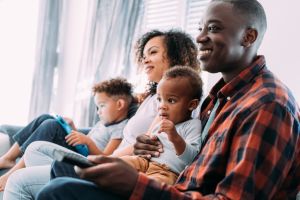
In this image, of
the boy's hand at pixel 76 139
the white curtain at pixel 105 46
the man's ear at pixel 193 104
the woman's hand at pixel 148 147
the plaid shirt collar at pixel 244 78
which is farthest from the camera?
the white curtain at pixel 105 46

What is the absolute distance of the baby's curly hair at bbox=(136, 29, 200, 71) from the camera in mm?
2004

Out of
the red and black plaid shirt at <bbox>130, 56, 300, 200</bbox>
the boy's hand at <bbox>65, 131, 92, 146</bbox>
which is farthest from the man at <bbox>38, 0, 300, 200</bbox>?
the boy's hand at <bbox>65, 131, 92, 146</bbox>

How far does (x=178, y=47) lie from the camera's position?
202 cm

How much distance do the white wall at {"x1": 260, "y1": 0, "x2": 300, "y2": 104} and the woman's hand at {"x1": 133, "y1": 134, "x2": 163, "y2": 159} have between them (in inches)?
32.7

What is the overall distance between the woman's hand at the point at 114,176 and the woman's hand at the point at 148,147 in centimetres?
51

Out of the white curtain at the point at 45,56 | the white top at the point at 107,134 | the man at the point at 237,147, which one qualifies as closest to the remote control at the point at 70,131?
the white top at the point at 107,134

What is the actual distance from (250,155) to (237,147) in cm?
5

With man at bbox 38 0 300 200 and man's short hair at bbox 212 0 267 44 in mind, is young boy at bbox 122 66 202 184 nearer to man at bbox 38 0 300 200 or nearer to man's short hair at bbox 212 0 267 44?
man at bbox 38 0 300 200

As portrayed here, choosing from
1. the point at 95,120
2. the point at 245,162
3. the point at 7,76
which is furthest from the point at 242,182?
the point at 7,76

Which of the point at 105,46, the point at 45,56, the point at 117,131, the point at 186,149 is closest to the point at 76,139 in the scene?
the point at 117,131

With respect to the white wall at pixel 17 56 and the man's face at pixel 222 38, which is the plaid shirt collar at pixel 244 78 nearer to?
the man's face at pixel 222 38

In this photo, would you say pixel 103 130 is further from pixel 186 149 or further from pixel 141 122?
pixel 186 149

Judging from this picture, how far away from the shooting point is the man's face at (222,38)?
45.2 inches

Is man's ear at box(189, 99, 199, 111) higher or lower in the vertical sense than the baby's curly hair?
lower
